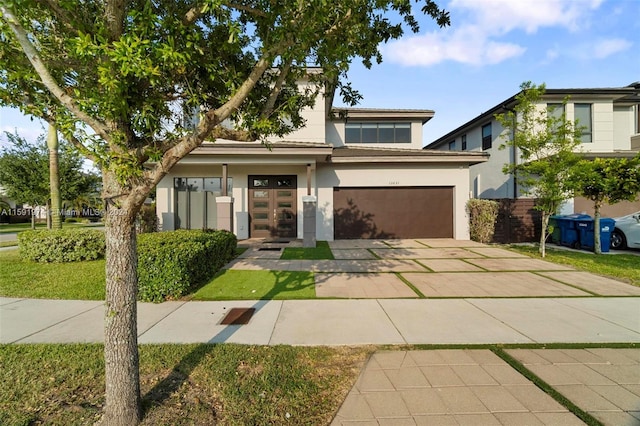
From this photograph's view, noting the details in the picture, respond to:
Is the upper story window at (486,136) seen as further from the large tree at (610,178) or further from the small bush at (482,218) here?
the large tree at (610,178)

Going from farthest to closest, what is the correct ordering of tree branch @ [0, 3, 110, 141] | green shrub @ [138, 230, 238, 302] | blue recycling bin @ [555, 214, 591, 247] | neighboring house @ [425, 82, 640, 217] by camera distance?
neighboring house @ [425, 82, 640, 217] → blue recycling bin @ [555, 214, 591, 247] → green shrub @ [138, 230, 238, 302] → tree branch @ [0, 3, 110, 141]

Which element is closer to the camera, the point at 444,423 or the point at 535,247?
the point at 444,423

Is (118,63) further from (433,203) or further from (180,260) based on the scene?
(433,203)

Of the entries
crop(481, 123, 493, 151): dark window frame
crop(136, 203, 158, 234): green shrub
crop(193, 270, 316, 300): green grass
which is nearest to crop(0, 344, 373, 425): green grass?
crop(193, 270, 316, 300): green grass

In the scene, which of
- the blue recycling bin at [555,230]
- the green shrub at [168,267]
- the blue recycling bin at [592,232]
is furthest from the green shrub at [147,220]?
the blue recycling bin at [592,232]

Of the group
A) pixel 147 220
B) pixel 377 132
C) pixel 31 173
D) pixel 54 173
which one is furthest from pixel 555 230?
pixel 31 173

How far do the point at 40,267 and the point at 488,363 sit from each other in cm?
989

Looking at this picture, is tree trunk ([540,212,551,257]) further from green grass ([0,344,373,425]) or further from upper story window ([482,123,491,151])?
green grass ([0,344,373,425])

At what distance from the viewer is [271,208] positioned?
1316 centimetres

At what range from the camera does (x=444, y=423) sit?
2359mm

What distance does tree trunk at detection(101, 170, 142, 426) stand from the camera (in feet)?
7.61

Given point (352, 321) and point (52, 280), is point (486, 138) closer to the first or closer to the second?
point (352, 321)

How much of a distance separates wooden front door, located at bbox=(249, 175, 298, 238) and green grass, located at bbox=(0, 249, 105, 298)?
20.1 feet

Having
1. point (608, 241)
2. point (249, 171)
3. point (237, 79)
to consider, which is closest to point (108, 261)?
point (237, 79)
